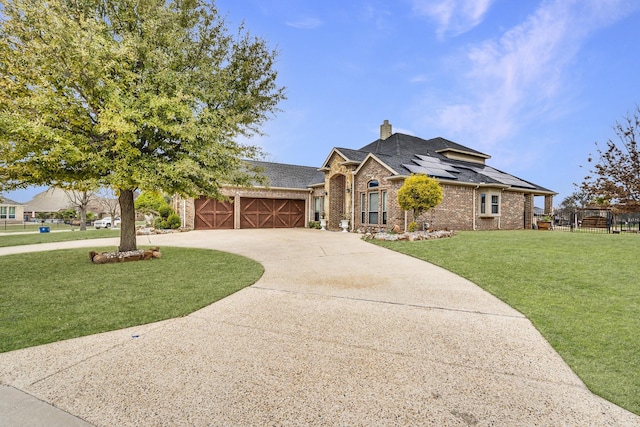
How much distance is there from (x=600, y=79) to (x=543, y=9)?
24.7 feet

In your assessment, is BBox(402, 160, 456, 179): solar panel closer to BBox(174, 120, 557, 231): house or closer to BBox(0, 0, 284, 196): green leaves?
BBox(174, 120, 557, 231): house

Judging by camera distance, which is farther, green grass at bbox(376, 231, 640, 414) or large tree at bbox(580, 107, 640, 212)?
large tree at bbox(580, 107, 640, 212)

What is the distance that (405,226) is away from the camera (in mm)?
15945

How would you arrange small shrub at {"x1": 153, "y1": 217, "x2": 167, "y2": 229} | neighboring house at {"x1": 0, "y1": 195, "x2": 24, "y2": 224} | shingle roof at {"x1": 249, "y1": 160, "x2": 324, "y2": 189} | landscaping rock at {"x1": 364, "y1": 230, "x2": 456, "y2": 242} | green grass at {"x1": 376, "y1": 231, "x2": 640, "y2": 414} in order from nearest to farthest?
green grass at {"x1": 376, "y1": 231, "x2": 640, "y2": 414}, landscaping rock at {"x1": 364, "y1": 230, "x2": 456, "y2": 242}, small shrub at {"x1": 153, "y1": 217, "x2": 167, "y2": 229}, shingle roof at {"x1": 249, "y1": 160, "x2": 324, "y2": 189}, neighboring house at {"x1": 0, "y1": 195, "x2": 24, "y2": 224}

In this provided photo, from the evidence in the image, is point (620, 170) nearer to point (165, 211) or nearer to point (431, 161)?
point (431, 161)

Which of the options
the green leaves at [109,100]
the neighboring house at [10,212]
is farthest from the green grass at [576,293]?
the neighboring house at [10,212]

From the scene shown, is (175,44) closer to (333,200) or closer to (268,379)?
(268,379)

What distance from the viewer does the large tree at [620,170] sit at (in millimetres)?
13094

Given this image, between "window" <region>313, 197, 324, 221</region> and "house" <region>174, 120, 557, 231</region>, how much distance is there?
68mm

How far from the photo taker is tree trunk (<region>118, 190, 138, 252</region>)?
9.56m

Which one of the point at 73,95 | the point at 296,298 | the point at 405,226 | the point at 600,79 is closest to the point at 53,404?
the point at 296,298

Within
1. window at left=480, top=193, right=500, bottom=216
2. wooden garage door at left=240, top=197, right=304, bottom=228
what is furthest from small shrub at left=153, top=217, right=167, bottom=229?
window at left=480, top=193, right=500, bottom=216

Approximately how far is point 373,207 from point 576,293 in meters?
12.6

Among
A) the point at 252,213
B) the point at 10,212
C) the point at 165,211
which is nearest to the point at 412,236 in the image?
the point at 252,213
